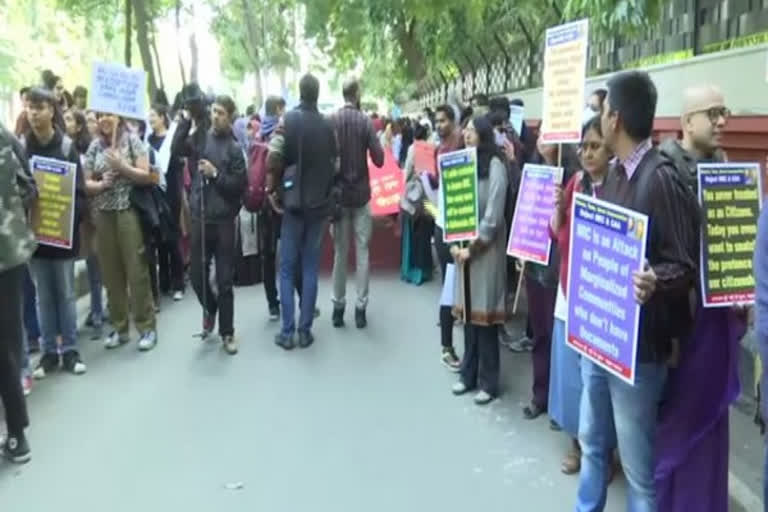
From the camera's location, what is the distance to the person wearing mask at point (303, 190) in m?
6.36

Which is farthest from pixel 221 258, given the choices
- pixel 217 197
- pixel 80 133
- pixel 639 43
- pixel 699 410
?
pixel 699 410

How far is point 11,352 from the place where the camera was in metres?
4.43

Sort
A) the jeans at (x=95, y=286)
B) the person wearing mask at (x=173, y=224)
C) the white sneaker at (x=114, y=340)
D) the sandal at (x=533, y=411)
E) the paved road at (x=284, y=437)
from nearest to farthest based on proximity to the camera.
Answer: the paved road at (x=284, y=437)
the sandal at (x=533, y=411)
the white sneaker at (x=114, y=340)
the jeans at (x=95, y=286)
the person wearing mask at (x=173, y=224)

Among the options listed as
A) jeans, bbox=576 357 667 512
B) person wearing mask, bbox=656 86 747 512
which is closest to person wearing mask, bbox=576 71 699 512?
jeans, bbox=576 357 667 512

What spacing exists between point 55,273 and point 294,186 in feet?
6.21

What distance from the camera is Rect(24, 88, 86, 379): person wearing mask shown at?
5604mm

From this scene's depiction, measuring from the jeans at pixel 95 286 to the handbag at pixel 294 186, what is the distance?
1790 mm

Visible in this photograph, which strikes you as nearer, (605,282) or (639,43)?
(605,282)

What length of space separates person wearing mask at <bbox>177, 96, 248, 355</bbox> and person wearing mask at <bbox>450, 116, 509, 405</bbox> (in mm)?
1993

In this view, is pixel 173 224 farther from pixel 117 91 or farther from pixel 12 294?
pixel 12 294

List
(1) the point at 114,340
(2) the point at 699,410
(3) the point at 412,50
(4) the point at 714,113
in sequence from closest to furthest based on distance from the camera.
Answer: (2) the point at 699,410
(4) the point at 714,113
(1) the point at 114,340
(3) the point at 412,50

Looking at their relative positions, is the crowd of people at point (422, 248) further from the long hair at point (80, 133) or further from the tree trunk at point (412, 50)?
the tree trunk at point (412, 50)

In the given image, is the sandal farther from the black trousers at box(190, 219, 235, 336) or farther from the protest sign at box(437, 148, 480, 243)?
the black trousers at box(190, 219, 235, 336)

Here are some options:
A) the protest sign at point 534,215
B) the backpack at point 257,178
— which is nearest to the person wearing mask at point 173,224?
the backpack at point 257,178
